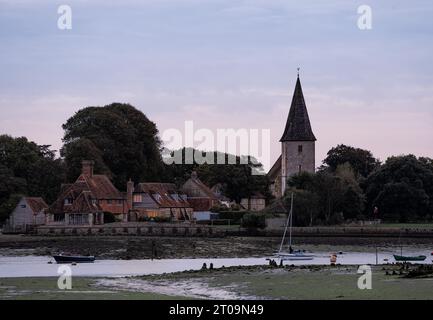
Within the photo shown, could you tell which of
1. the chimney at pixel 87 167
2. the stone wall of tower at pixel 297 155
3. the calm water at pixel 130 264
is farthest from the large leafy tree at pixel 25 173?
the calm water at pixel 130 264

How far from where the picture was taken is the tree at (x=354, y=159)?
17525cm

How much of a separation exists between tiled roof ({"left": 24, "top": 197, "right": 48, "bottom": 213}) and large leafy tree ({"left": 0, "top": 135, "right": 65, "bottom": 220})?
177 inches

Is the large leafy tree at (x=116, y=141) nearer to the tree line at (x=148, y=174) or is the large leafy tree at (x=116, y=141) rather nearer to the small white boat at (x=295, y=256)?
the tree line at (x=148, y=174)

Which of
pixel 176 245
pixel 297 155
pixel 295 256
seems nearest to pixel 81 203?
pixel 176 245

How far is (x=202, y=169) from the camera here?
538 feet

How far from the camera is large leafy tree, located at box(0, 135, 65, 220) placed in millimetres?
130500

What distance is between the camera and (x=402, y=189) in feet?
446

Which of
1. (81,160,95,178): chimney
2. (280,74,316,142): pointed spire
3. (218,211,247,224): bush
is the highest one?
(280,74,316,142): pointed spire

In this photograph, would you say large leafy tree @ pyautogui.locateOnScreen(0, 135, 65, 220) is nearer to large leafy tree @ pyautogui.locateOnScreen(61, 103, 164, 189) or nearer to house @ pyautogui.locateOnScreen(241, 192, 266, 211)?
large leafy tree @ pyautogui.locateOnScreen(61, 103, 164, 189)

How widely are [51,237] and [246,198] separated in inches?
2022

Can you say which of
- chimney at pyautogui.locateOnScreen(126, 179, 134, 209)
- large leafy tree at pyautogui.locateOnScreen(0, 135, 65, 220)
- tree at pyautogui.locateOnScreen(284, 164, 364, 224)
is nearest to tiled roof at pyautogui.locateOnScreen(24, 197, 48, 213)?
large leafy tree at pyautogui.locateOnScreen(0, 135, 65, 220)

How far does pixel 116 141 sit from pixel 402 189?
118 feet

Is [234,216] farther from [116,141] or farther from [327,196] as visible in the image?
[116,141]

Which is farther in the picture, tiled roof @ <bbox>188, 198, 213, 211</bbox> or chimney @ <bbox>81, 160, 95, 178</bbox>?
tiled roof @ <bbox>188, 198, 213, 211</bbox>
